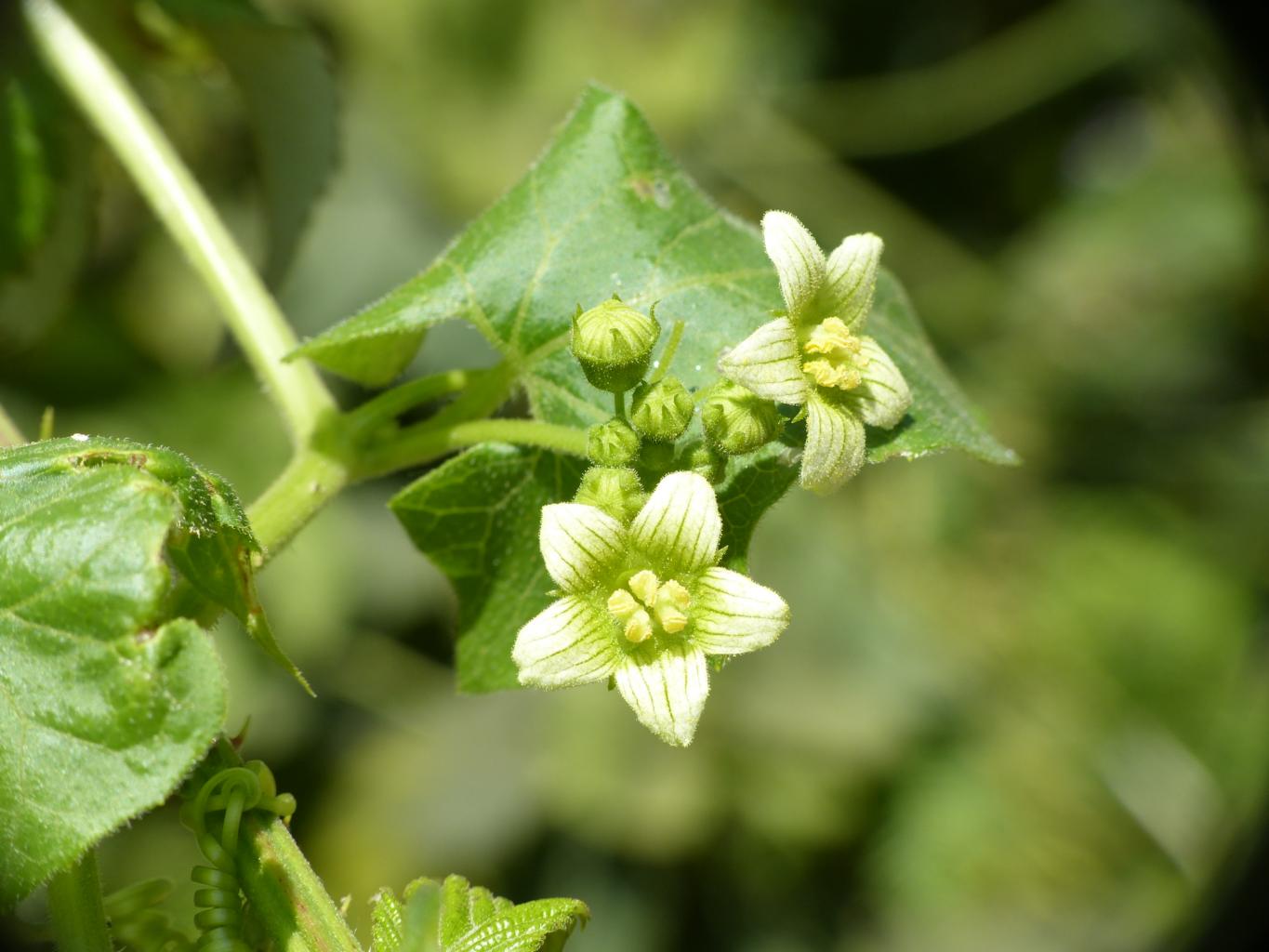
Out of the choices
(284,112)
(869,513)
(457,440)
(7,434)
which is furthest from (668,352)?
(869,513)

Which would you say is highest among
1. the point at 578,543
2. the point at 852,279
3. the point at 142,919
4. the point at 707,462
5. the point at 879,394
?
the point at 852,279

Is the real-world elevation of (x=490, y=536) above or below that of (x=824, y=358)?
below

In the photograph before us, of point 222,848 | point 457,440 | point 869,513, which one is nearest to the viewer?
point 222,848

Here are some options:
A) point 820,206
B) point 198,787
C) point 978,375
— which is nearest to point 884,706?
point 978,375

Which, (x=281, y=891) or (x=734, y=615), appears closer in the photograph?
(x=281, y=891)

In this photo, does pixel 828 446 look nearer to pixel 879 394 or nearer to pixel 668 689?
pixel 879 394

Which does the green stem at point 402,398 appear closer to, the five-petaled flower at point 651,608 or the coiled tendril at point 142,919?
the five-petaled flower at point 651,608

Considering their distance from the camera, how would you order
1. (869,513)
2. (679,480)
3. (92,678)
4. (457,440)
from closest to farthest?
(92,678) → (679,480) → (457,440) → (869,513)

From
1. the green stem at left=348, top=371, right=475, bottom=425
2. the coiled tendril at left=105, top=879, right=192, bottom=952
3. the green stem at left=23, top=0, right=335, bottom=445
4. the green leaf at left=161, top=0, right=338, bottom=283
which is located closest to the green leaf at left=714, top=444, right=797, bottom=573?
the green stem at left=348, top=371, right=475, bottom=425
